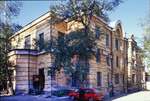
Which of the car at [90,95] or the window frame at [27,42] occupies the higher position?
the window frame at [27,42]

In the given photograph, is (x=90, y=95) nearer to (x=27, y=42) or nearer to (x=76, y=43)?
(x=76, y=43)

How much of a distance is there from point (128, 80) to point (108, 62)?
9405 millimetres

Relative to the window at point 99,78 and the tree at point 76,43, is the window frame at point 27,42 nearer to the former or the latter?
the tree at point 76,43

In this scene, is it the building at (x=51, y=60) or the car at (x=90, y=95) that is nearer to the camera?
the car at (x=90, y=95)

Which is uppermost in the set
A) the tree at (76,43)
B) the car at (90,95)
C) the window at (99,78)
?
the tree at (76,43)

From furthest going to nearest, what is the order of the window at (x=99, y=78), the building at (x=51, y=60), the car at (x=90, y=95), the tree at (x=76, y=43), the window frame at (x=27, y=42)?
the window frame at (x=27, y=42) → the window at (x=99, y=78) → the building at (x=51, y=60) → the car at (x=90, y=95) → the tree at (x=76, y=43)

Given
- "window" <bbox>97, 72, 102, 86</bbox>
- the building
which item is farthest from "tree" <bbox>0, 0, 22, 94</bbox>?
"window" <bbox>97, 72, 102, 86</bbox>

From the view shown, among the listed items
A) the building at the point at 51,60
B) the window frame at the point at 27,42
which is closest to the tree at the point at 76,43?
the building at the point at 51,60

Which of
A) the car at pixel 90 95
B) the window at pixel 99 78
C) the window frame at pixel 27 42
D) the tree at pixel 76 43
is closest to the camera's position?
the tree at pixel 76 43

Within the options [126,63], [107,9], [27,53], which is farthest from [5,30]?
[126,63]

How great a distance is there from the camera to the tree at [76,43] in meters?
13.6

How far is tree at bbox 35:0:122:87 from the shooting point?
13633 millimetres

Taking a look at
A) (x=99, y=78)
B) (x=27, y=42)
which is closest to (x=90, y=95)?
(x=99, y=78)

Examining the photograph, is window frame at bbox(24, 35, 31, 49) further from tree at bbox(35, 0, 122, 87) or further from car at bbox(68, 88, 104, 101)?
car at bbox(68, 88, 104, 101)
